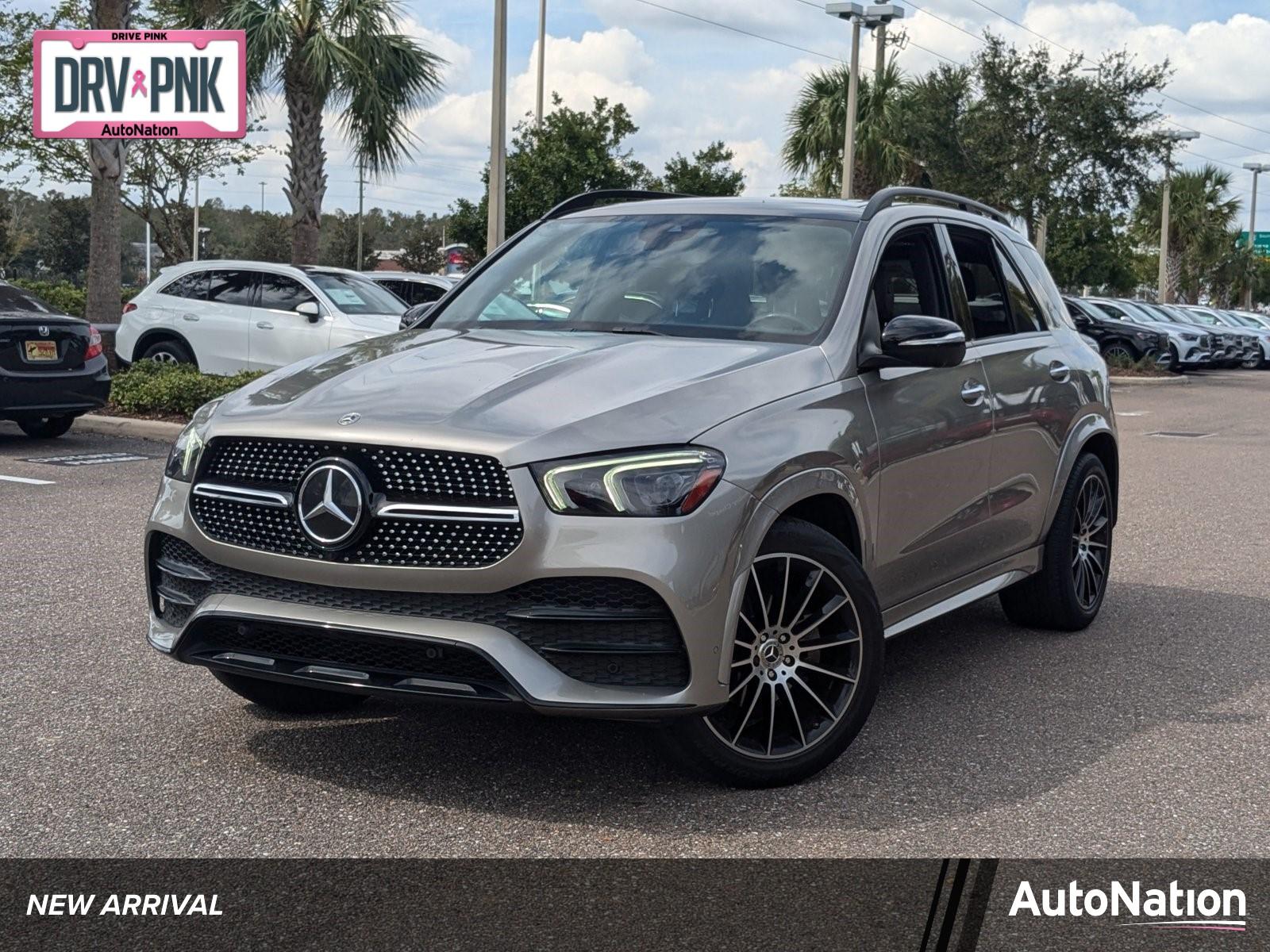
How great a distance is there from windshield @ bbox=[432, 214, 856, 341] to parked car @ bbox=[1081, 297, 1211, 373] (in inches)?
1169

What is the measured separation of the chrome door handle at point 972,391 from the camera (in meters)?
5.62

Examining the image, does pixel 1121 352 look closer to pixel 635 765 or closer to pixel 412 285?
pixel 412 285

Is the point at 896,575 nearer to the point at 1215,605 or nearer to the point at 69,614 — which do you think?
the point at 1215,605

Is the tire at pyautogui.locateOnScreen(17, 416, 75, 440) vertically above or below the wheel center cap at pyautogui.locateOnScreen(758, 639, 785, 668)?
below

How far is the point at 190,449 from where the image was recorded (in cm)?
461

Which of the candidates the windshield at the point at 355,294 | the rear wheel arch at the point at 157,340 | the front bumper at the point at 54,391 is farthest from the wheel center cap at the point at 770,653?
the rear wheel arch at the point at 157,340

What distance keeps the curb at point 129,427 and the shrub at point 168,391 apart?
25cm

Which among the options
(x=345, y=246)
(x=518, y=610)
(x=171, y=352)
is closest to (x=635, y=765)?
(x=518, y=610)

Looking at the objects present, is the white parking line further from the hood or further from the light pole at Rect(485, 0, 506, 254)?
the light pole at Rect(485, 0, 506, 254)

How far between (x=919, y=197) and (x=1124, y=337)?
28.8m

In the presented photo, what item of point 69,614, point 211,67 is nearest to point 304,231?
point 211,67

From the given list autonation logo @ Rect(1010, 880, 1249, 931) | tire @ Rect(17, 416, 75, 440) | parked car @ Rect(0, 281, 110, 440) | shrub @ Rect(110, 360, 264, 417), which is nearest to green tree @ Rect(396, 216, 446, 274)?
shrub @ Rect(110, 360, 264, 417)

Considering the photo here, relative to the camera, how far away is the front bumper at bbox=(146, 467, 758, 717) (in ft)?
13.0


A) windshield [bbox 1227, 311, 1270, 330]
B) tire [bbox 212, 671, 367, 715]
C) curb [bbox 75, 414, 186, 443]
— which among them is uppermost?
windshield [bbox 1227, 311, 1270, 330]
